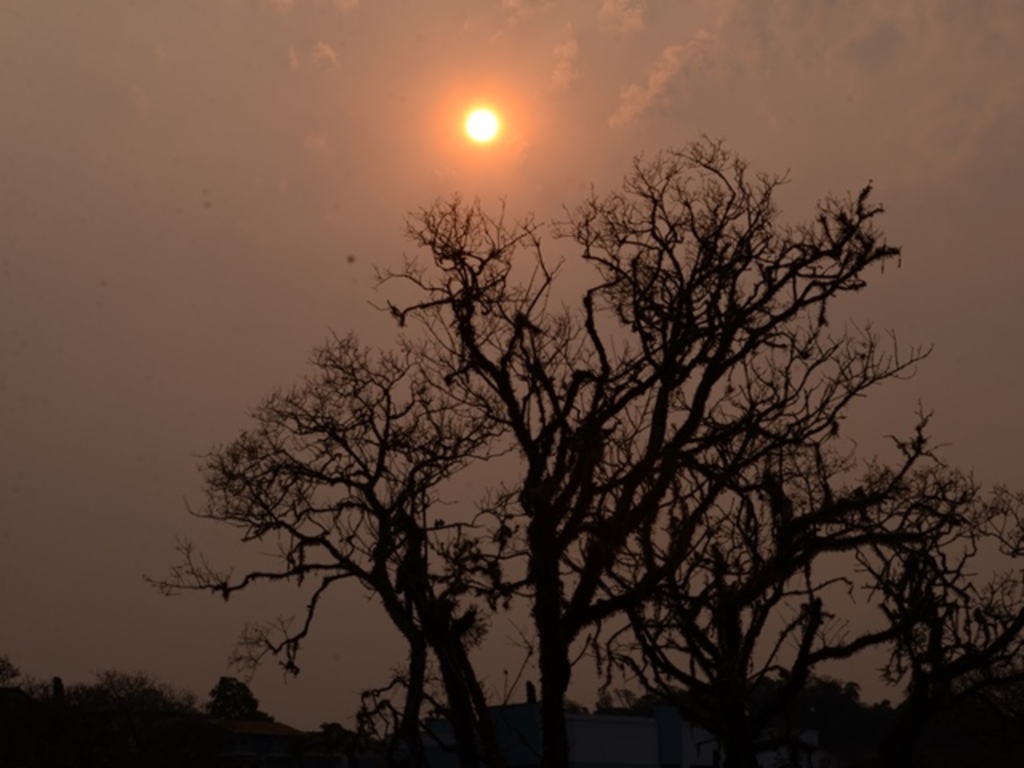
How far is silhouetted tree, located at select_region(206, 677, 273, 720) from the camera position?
368 ft

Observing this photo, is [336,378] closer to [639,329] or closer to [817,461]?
[639,329]

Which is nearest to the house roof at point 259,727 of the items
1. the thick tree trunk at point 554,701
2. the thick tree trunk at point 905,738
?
the thick tree trunk at point 905,738

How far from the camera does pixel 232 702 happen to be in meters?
114

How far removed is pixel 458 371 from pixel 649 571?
414cm

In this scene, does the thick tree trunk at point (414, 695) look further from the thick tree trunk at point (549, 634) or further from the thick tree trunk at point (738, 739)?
the thick tree trunk at point (738, 739)

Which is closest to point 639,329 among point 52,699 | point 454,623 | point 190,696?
point 454,623

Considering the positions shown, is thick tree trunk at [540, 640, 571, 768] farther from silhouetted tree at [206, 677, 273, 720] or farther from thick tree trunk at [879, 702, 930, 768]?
silhouetted tree at [206, 677, 273, 720]

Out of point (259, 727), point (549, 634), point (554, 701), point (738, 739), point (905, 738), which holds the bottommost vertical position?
point (554, 701)

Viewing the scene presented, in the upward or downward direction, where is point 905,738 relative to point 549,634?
upward

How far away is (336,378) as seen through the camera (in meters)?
24.8

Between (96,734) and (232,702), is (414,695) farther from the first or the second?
A: (232,702)

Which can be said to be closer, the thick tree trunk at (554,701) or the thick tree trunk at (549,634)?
the thick tree trunk at (554,701)

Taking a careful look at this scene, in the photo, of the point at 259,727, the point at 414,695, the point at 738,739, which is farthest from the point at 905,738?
the point at 259,727

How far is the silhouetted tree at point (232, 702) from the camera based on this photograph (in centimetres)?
11206
